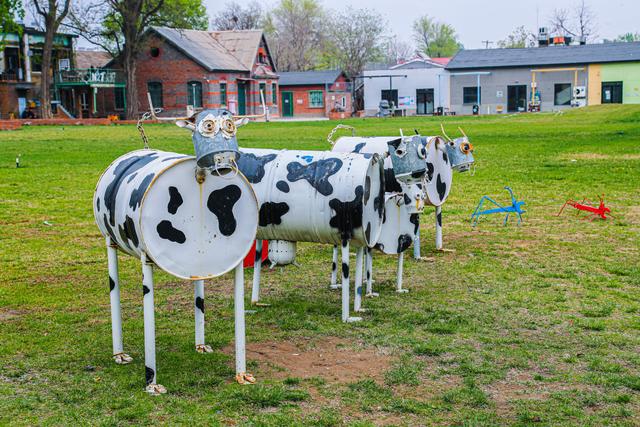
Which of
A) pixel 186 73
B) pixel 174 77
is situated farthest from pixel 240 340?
pixel 174 77

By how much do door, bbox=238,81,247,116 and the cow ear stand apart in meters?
68.9

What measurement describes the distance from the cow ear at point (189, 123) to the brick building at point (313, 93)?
75.8m

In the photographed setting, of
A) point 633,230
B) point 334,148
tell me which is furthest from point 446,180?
point 633,230

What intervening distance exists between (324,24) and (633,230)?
339 feet

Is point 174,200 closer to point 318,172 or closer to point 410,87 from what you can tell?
point 318,172

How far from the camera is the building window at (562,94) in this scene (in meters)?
73.2

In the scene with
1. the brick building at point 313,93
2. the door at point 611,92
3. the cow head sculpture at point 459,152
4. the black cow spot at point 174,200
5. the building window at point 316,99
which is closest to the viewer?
the black cow spot at point 174,200

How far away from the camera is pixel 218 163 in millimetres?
6770

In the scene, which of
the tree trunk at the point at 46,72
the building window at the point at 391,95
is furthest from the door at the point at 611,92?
the tree trunk at the point at 46,72

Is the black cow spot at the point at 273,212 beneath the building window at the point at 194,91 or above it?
beneath

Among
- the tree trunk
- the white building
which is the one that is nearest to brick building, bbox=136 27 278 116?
the tree trunk

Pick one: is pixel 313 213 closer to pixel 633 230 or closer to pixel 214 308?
pixel 214 308

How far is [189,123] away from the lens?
6895mm

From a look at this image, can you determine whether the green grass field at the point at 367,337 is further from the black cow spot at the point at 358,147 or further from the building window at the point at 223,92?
the building window at the point at 223,92
